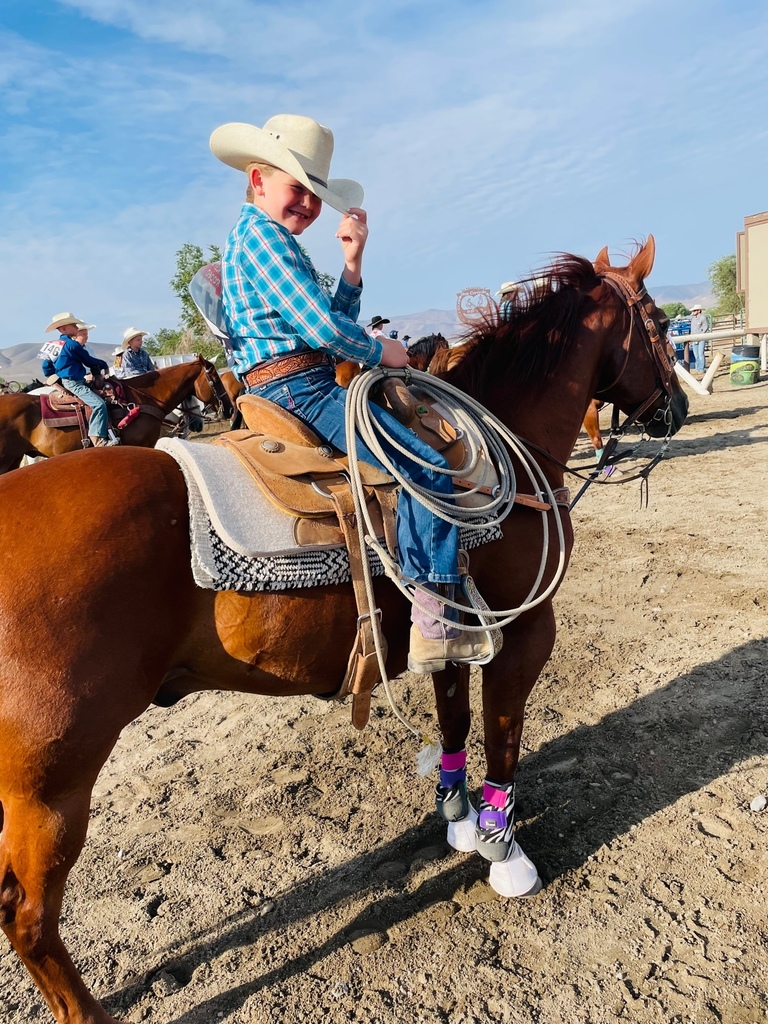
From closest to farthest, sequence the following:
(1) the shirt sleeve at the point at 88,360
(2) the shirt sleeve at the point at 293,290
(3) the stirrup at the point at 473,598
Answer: (2) the shirt sleeve at the point at 293,290, (3) the stirrup at the point at 473,598, (1) the shirt sleeve at the point at 88,360

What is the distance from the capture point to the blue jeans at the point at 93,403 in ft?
27.5

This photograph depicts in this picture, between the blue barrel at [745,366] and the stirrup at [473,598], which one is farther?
the blue barrel at [745,366]

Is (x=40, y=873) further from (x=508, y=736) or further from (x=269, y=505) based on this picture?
(x=508, y=736)

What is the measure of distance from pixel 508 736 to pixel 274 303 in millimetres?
1968

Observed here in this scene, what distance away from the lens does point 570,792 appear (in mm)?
3174

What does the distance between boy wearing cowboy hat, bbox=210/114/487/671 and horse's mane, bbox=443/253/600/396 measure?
0.59m

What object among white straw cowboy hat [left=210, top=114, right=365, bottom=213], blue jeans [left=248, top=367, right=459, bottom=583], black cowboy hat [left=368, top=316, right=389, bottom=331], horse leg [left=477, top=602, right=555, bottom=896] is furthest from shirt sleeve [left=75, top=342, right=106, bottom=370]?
horse leg [left=477, top=602, right=555, bottom=896]

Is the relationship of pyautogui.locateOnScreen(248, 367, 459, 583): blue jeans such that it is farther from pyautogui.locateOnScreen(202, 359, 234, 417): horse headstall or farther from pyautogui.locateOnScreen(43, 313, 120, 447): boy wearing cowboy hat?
pyautogui.locateOnScreen(202, 359, 234, 417): horse headstall

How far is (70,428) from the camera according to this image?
341 inches

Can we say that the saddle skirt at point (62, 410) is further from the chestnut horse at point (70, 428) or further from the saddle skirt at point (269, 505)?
the saddle skirt at point (269, 505)

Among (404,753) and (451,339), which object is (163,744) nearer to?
(404,753)

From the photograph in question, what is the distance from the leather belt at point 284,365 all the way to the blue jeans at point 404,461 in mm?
17

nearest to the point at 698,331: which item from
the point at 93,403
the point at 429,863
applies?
the point at 93,403

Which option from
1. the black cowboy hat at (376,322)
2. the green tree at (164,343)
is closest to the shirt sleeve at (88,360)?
the black cowboy hat at (376,322)
